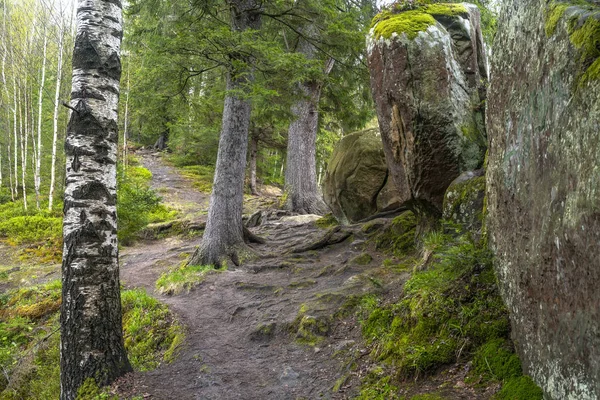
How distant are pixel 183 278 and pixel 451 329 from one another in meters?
5.95

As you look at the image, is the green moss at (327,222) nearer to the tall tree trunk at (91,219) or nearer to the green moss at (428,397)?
the tall tree trunk at (91,219)

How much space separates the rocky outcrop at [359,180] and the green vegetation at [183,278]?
3315 millimetres

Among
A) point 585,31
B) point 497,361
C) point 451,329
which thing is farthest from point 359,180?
point 585,31

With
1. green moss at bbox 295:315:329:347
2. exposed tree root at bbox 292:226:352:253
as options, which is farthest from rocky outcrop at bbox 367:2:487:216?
green moss at bbox 295:315:329:347

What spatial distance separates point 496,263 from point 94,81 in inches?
176

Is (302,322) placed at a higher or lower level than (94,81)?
lower

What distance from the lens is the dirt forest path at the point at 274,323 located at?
4.64 metres


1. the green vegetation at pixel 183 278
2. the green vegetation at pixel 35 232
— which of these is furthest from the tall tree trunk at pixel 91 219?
the green vegetation at pixel 35 232

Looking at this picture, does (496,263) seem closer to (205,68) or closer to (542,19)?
(542,19)

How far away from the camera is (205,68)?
372 inches

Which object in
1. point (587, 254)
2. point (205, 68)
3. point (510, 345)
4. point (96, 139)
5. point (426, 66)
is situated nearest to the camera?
point (587, 254)

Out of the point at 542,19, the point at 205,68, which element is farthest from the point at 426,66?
the point at 205,68

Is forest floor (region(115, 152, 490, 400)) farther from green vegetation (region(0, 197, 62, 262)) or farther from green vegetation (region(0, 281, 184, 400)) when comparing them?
green vegetation (region(0, 197, 62, 262))

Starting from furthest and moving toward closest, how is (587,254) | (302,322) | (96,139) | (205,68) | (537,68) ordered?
1. (205,68)
2. (302,322)
3. (96,139)
4. (537,68)
5. (587,254)
